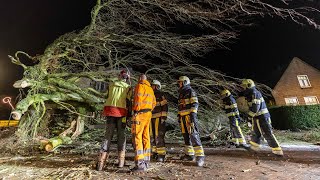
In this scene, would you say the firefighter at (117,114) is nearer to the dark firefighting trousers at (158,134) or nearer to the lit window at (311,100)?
the dark firefighting trousers at (158,134)

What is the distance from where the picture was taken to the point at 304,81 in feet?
58.5

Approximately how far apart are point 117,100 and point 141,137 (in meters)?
0.81

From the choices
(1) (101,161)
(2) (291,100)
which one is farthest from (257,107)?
(2) (291,100)

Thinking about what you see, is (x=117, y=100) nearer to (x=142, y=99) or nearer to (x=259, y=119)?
(x=142, y=99)

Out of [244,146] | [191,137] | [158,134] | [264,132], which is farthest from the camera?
[244,146]

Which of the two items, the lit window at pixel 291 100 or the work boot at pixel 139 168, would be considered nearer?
the work boot at pixel 139 168

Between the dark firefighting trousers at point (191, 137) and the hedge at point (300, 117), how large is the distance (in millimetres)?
10758

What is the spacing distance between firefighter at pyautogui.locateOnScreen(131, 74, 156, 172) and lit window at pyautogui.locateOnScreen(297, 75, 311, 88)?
17.6 m

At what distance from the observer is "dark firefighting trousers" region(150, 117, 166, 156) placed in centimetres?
490

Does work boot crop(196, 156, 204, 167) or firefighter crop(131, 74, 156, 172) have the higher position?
firefighter crop(131, 74, 156, 172)

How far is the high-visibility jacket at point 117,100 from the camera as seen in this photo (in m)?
4.16

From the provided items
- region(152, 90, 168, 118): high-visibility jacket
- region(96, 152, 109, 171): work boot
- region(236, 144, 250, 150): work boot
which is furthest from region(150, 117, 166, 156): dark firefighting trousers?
region(236, 144, 250, 150): work boot

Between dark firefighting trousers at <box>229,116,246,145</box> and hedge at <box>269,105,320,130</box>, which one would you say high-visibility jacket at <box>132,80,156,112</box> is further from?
hedge at <box>269,105,320,130</box>

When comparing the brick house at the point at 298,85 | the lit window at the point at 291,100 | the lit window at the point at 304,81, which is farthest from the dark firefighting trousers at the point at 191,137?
the lit window at the point at 304,81
